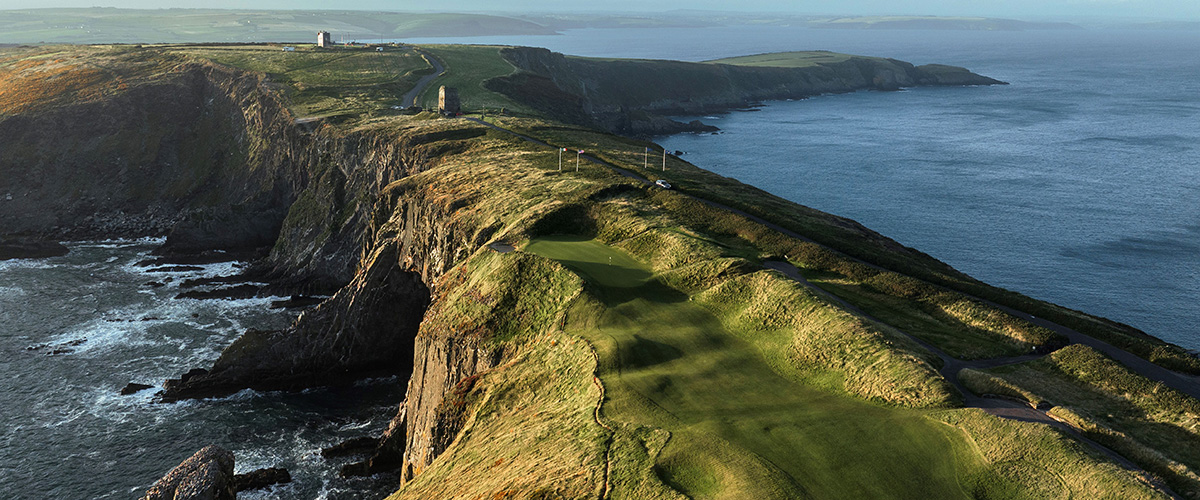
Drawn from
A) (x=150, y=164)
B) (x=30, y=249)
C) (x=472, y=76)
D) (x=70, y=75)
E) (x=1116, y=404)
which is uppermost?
(x=472, y=76)

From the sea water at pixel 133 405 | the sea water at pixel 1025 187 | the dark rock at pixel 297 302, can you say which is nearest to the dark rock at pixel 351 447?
the sea water at pixel 133 405

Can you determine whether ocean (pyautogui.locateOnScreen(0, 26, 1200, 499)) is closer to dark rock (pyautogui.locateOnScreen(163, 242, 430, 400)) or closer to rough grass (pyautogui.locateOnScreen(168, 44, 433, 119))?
dark rock (pyautogui.locateOnScreen(163, 242, 430, 400))

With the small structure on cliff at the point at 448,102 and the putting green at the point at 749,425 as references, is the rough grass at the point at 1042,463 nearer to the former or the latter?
the putting green at the point at 749,425

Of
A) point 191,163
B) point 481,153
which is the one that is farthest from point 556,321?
point 191,163

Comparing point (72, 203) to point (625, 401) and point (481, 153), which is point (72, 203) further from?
point (625, 401)

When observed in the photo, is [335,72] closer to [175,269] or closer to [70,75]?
[70,75]

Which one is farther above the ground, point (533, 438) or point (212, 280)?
point (533, 438)

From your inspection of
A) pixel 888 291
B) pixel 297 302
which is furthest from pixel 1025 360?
pixel 297 302
